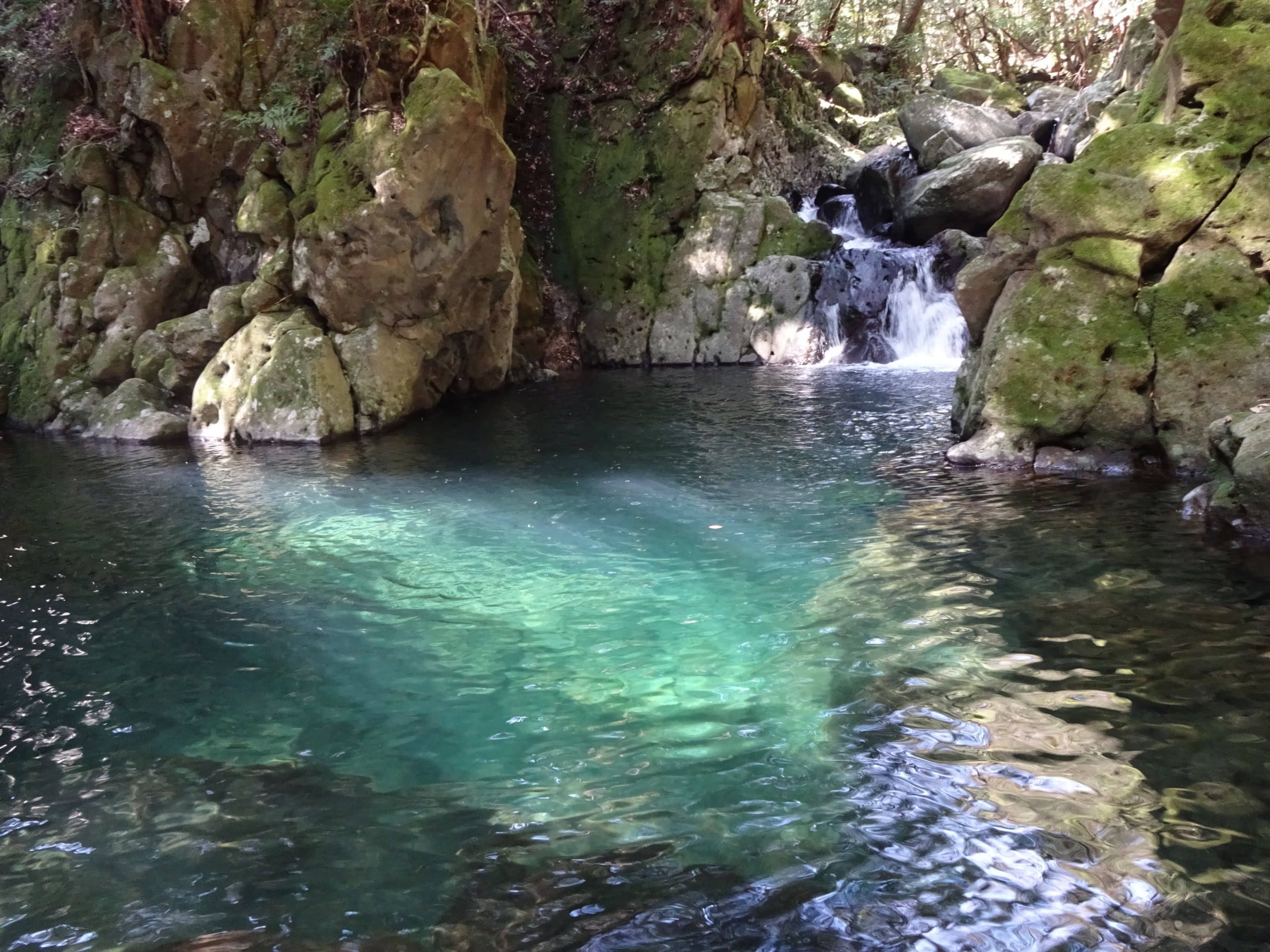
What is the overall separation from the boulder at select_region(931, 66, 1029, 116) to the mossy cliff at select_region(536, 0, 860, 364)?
6.14 m

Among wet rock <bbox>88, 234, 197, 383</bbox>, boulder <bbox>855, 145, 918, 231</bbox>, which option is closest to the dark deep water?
wet rock <bbox>88, 234, 197, 383</bbox>

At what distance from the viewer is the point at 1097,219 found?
32.0 feet

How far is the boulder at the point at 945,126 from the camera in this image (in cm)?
2298

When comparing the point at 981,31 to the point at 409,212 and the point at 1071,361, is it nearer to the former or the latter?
the point at 409,212

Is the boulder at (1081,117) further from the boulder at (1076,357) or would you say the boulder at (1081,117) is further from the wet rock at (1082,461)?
the wet rock at (1082,461)

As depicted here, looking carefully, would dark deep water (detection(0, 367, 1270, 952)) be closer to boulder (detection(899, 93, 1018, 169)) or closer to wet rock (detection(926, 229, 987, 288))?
wet rock (detection(926, 229, 987, 288))

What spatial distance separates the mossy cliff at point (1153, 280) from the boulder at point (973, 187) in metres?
10.5

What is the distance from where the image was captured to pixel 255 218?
15.7 m

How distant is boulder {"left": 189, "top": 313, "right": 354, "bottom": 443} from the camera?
576 inches

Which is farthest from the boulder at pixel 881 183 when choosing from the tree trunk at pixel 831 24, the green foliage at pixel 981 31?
the tree trunk at pixel 831 24

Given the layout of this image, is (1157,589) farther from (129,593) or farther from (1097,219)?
(129,593)

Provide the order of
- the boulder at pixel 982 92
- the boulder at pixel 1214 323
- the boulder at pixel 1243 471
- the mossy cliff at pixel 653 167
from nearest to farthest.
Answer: the boulder at pixel 1243 471 < the boulder at pixel 1214 323 < the mossy cliff at pixel 653 167 < the boulder at pixel 982 92

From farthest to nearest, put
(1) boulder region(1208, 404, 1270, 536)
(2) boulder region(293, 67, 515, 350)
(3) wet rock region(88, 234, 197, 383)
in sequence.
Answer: (3) wet rock region(88, 234, 197, 383), (2) boulder region(293, 67, 515, 350), (1) boulder region(1208, 404, 1270, 536)

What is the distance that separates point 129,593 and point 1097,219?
10362 mm
